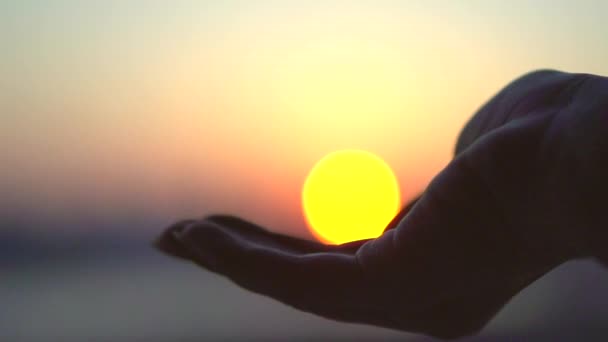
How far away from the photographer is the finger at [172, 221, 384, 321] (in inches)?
25.9

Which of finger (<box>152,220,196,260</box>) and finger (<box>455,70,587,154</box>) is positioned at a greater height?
finger (<box>152,220,196,260</box>)

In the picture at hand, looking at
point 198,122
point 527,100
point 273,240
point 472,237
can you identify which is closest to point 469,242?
point 472,237

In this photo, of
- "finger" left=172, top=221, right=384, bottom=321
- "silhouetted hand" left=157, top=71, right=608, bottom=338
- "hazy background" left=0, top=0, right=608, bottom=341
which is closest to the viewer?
"silhouetted hand" left=157, top=71, right=608, bottom=338

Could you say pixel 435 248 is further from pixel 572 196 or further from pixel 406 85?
pixel 406 85

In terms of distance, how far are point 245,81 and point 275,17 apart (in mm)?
102

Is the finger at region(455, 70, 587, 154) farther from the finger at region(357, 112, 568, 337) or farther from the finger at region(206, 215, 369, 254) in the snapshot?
the finger at region(206, 215, 369, 254)

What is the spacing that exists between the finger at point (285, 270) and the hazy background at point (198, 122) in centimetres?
17

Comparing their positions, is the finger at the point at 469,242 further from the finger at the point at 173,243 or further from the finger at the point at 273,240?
the finger at the point at 173,243

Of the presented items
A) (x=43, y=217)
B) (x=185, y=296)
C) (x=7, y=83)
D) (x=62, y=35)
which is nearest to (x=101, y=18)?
(x=62, y=35)

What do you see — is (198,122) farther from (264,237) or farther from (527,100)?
(527,100)

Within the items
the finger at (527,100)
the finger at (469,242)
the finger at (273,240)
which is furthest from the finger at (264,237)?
the finger at (527,100)

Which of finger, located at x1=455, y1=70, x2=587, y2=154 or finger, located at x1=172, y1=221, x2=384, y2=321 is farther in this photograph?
finger, located at x1=172, y1=221, x2=384, y2=321

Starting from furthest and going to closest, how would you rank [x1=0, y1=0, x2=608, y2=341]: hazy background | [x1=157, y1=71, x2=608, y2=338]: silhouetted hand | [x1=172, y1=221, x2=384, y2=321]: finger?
[x1=0, y1=0, x2=608, y2=341]: hazy background, [x1=172, y1=221, x2=384, y2=321]: finger, [x1=157, y1=71, x2=608, y2=338]: silhouetted hand

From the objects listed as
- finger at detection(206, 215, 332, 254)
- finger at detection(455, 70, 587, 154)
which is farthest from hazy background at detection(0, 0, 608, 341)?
finger at detection(455, 70, 587, 154)
